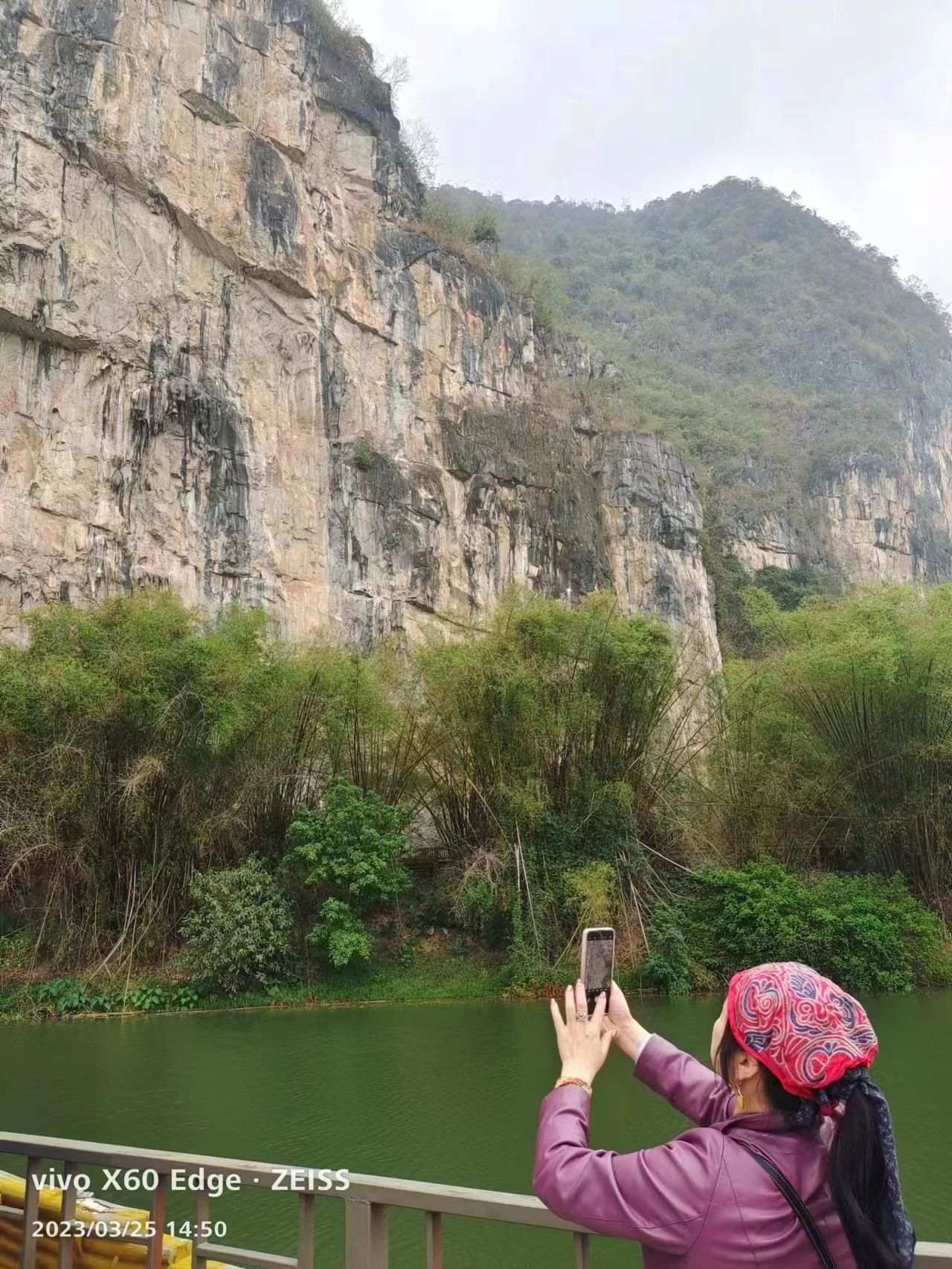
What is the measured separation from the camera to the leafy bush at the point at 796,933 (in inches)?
420

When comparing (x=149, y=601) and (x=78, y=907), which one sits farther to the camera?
(x=149, y=601)

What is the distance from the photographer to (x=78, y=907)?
11.0m

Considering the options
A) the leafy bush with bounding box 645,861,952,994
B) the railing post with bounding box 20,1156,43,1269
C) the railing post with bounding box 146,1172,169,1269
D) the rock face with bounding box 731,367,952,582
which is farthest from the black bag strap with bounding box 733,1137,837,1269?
the rock face with bounding box 731,367,952,582

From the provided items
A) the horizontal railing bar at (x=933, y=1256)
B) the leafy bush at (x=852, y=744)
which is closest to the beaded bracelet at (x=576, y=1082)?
the horizontal railing bar at (x=933, y=1256)

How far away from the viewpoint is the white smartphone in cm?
134

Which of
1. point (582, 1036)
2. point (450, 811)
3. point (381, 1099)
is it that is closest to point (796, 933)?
point (450, 811)

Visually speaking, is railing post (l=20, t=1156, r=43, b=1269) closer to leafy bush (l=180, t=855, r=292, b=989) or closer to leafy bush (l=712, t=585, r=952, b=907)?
leafy bush (l=180, t=855, r=292, b=989)

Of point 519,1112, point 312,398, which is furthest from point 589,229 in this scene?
point 519,1112

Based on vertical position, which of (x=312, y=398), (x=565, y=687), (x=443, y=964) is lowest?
(x=443, y=964)

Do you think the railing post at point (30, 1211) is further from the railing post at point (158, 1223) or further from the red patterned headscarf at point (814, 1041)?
the red patterned headscarf at point (814, 1041)

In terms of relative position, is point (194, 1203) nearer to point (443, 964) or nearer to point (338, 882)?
point (338, 882)

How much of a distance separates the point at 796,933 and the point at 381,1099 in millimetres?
→ 6606

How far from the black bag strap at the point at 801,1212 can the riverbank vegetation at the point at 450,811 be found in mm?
10107

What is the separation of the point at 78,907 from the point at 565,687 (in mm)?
6880
